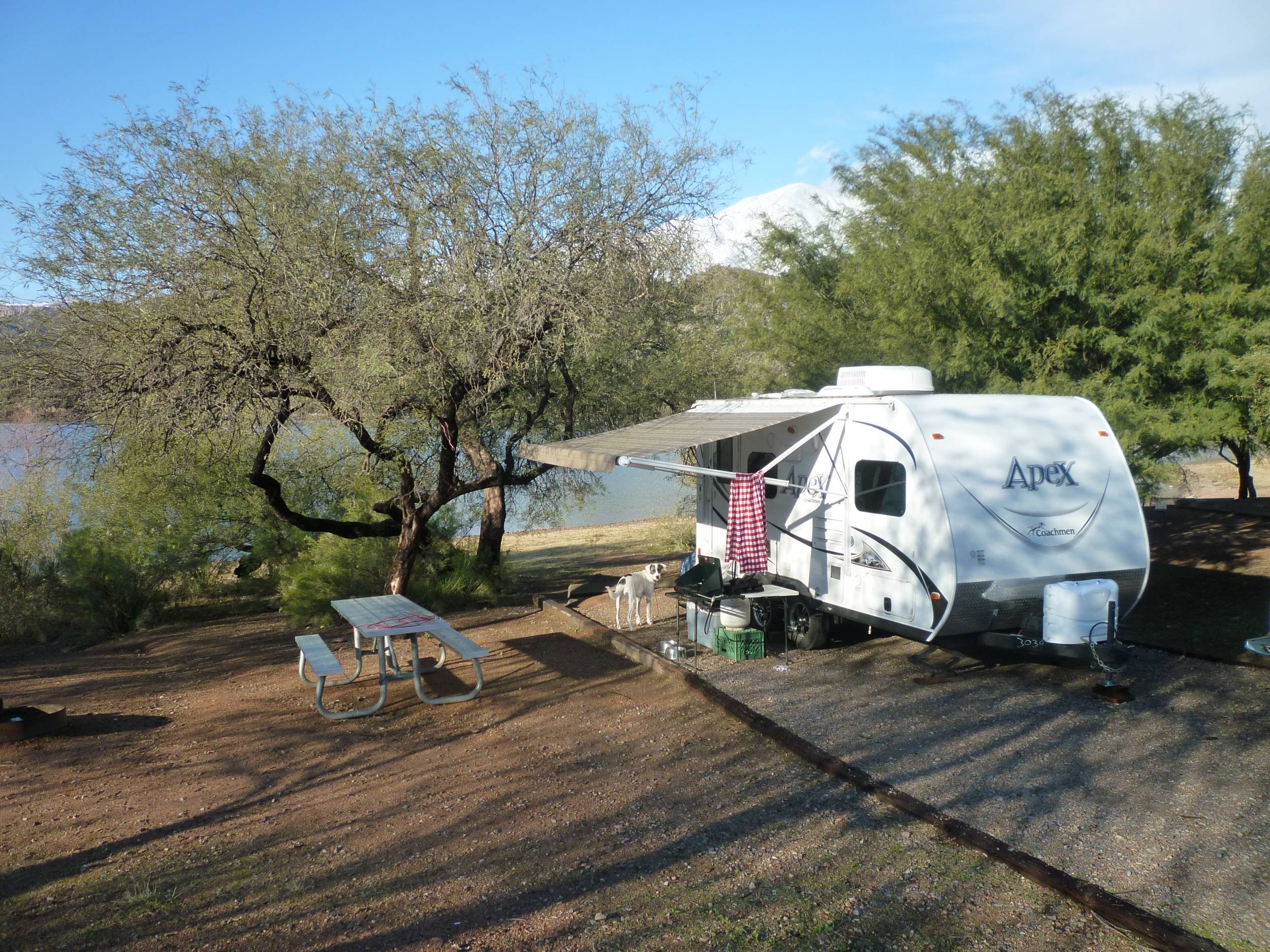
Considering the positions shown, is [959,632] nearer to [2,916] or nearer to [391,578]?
[2,916]

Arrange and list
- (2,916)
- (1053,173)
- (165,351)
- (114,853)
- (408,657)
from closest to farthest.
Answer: (2,916) < (114,853) < (165,351) < (408,657) < (1053,173)

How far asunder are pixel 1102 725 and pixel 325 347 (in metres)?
7.14

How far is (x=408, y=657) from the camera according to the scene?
372 inches

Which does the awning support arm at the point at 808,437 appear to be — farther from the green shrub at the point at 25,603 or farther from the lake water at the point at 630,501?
the lake water at the point at 630,501

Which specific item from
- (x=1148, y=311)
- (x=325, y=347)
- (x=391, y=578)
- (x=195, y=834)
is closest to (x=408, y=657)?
(x=391, y=578)

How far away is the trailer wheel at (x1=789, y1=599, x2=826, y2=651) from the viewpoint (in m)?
8.84

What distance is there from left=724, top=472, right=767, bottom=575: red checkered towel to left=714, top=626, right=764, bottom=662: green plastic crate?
1.92 feet

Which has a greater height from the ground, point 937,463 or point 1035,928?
point 937,463

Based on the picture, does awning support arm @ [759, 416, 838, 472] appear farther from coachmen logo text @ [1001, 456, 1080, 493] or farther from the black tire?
coachmen logo text @ [1001, 456, 1080, 493]

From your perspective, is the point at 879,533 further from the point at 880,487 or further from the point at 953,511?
the point at 953,511

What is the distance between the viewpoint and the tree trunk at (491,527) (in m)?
13.1

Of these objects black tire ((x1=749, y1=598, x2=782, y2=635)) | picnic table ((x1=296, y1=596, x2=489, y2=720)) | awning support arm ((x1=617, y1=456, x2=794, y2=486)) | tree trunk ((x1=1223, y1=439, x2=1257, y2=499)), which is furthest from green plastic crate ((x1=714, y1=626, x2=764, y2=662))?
tree trunk ((x1=1223, y1=439, x2=1257, y2=499))

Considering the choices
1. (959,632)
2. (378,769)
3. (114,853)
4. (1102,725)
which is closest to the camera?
(114,853)

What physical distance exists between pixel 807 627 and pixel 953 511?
Answer: 7.59 feet
